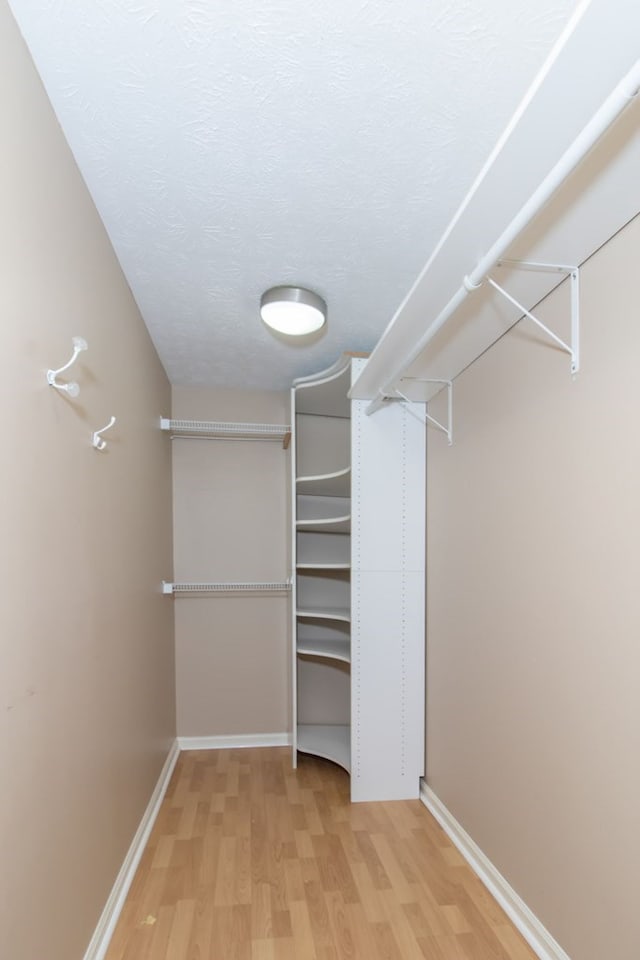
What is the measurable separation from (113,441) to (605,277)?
165 centimetres

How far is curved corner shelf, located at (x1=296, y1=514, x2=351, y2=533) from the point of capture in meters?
2.91

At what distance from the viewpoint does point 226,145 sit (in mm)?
1366

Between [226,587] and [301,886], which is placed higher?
[226,587]

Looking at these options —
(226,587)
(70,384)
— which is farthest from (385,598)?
(70,384)

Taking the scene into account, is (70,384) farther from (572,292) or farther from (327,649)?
(327,649)

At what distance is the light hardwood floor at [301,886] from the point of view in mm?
1742

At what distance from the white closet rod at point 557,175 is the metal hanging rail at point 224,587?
206 centimetres

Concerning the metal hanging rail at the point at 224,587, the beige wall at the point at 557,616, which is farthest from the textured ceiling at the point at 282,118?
the metal hanging rail at the point at 224,587

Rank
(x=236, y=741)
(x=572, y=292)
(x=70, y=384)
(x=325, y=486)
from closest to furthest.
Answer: (x=70, y=384) < (x=572, y=292) < (x=325, y=486) < (x=236, y=741)

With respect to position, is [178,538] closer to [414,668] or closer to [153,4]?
[414,668]

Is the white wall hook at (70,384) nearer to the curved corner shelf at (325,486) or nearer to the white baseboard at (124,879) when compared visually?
the white baseboard at (124,879)

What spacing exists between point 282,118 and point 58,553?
3.94 ft

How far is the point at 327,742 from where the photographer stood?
321 cm

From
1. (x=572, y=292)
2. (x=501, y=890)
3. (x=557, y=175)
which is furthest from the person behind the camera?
(x=501, y=890)
